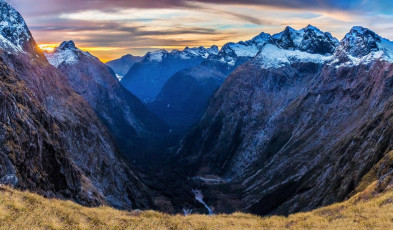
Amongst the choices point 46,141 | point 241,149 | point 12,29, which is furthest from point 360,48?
point 46,141

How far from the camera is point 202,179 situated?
196750 millimetres

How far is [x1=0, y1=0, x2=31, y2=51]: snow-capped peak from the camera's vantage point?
444 feet

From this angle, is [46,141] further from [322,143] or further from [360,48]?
[360,48]

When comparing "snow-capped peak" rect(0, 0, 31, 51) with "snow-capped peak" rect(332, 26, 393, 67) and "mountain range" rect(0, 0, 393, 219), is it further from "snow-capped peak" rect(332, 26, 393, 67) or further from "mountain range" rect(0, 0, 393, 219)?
"snow-capped peak" rect(332, 26, 393, 67)

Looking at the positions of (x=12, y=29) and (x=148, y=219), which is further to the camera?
(x=12, y=29)

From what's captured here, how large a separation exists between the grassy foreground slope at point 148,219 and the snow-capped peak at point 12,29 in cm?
11475

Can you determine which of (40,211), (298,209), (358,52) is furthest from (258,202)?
(40,211)

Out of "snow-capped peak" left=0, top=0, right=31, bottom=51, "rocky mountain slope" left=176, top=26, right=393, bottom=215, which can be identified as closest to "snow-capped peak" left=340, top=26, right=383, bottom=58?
"rocky mountain slope" left=176, top=26, right=393, bottom=215

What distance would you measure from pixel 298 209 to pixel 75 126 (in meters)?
71.0

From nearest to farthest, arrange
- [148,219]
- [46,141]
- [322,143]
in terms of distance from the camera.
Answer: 1. [148,219]
2. [46,141]
3. [322,143]

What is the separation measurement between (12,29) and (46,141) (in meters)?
92.0

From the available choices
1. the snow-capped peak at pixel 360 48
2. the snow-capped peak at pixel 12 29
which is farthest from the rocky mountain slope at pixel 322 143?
the snow-capped peak at pixel 12 29

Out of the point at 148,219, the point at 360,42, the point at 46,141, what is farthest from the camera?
the point at 360,42

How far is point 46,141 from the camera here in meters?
71.7
